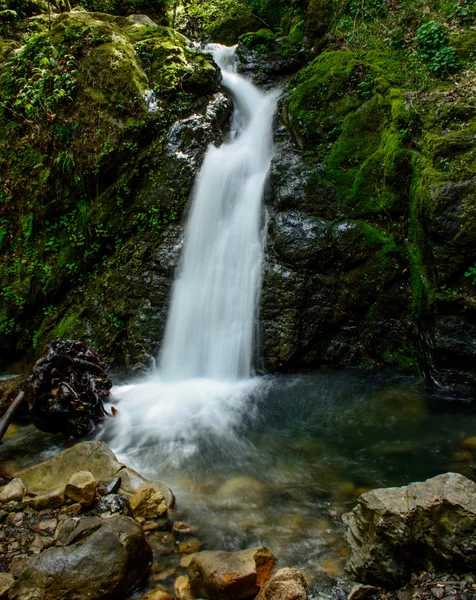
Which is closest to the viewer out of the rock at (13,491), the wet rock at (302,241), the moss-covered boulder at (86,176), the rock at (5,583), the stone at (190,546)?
the rock at (5,583)

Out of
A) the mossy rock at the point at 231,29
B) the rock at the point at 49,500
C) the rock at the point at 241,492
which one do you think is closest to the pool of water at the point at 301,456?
the rock at the point at 241,492

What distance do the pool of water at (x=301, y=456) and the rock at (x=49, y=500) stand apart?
3.29 feet

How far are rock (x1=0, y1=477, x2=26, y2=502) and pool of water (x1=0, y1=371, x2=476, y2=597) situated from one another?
70 centimetres

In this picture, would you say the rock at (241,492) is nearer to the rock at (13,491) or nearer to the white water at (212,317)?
the white water at (212,317)

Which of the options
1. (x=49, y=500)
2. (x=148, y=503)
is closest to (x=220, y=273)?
(x=148, y=503)

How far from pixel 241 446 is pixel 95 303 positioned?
4.79 metres

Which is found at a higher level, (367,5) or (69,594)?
(367,5)

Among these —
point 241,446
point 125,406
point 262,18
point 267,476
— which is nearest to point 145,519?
point 267,476

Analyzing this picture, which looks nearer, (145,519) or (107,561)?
(107,561)

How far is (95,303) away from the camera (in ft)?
25.0

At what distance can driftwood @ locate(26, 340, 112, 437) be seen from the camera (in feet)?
15.4

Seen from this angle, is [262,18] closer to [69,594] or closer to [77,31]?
[77,31]

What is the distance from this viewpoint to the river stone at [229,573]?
218 cm

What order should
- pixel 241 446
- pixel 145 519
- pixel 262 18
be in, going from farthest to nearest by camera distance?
pixel 262 18 < pixel 241 446 < pixel 145 519
